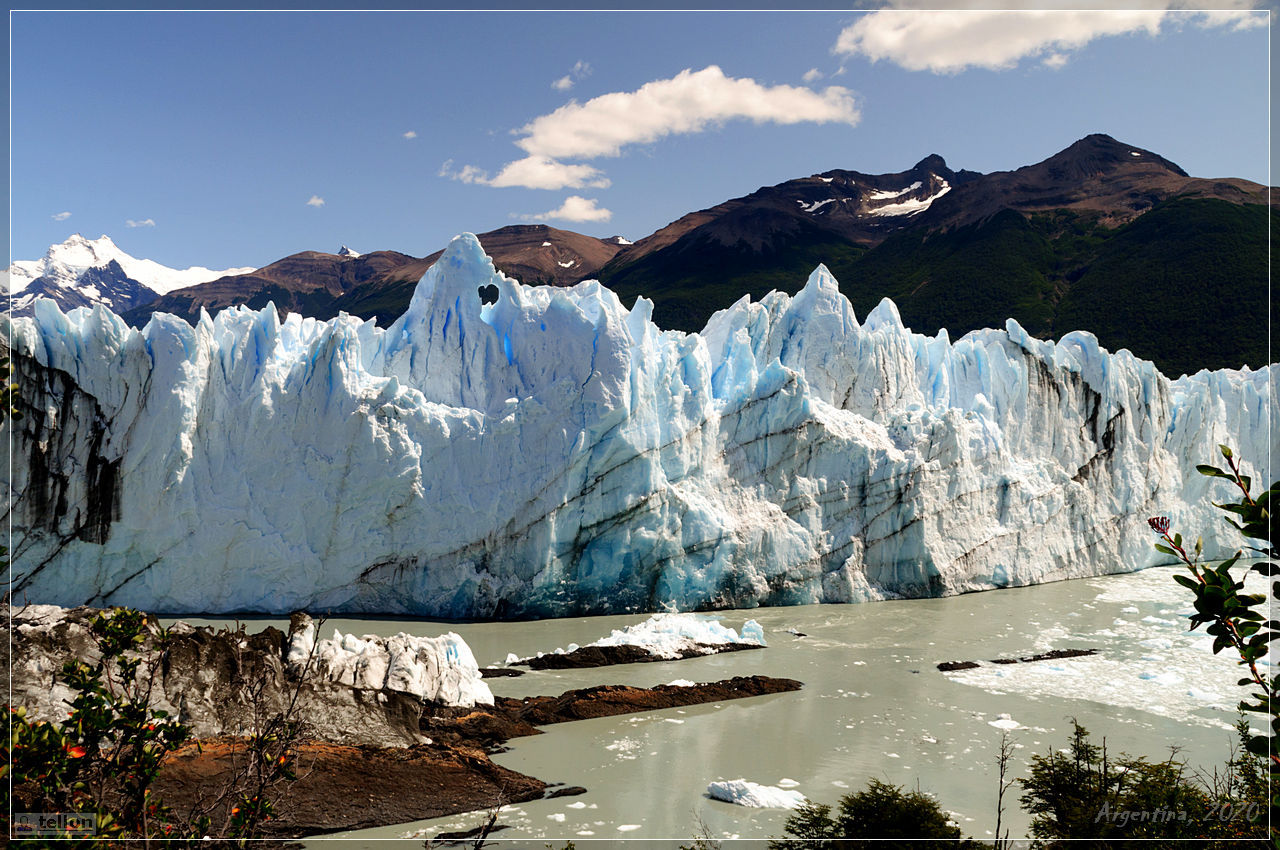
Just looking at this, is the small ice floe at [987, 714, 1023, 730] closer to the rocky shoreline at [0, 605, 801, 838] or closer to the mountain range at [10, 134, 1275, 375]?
the rocky shoreline at [0, 605, 801, 838]

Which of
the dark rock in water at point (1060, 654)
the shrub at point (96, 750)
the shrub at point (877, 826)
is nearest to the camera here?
the shrub at point (96, 750)

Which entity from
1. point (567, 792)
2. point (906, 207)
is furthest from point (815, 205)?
point (567, 792)

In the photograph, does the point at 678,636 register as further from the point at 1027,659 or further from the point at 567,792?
the point at 567,792

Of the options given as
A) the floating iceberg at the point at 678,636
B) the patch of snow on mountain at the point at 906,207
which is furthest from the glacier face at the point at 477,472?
the patch of snow on mountain at the point at 906,207

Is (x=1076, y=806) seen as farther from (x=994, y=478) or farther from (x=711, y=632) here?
(x=994, y=478)

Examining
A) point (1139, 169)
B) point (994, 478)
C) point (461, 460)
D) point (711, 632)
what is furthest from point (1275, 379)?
point (1139, 169)

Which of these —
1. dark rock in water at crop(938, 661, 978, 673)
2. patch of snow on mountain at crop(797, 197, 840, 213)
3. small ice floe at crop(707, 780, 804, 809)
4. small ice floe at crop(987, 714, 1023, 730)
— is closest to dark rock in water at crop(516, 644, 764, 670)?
dark rock in water at crop(938, 661, 978, 673)

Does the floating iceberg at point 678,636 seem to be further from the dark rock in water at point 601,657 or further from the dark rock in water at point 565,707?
the dark rock in water at point 565,707
